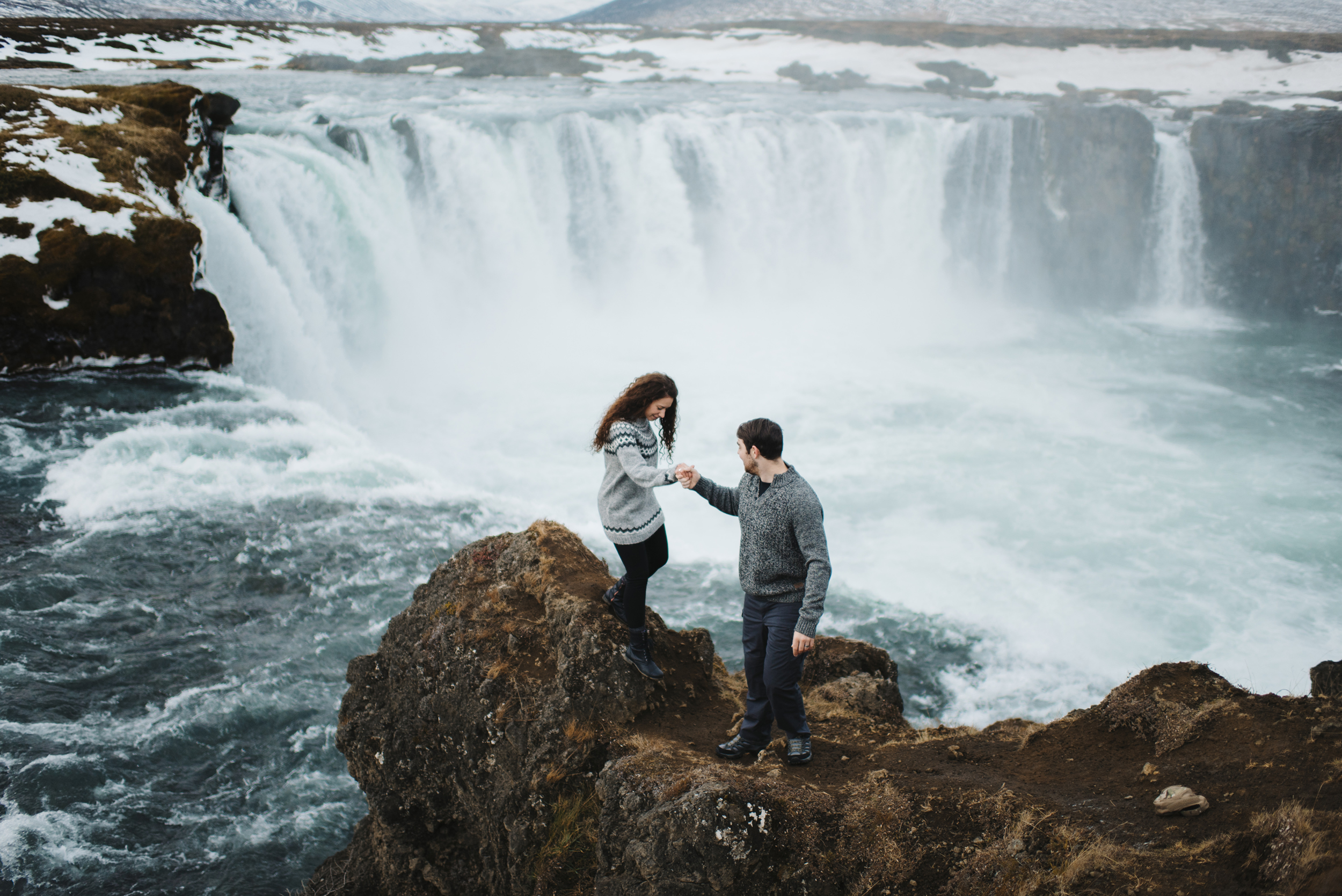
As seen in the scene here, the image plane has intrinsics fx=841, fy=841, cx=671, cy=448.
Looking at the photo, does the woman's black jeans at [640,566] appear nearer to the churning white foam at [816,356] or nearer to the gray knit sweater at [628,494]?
the gray knit sweater at [628,494]

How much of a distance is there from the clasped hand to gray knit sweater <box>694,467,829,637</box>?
23 cm

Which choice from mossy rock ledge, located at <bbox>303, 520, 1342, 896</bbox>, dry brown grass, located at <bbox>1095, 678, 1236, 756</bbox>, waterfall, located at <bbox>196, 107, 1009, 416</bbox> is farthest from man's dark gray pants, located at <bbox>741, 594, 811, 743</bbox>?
waterfall, located at <bbox>196, 107, 1009, 416</bbox>

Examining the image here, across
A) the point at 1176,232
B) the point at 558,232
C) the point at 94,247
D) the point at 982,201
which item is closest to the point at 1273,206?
the point at 1176,232

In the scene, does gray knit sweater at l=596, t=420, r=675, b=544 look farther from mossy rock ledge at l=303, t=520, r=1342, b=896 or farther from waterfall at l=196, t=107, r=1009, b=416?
waterfall at l=196, t=107, r=1009, b=416

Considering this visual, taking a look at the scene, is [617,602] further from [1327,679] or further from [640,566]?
[1327,679]

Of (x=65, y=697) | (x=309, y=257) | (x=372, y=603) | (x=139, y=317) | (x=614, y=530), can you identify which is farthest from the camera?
(x=309, y=257)

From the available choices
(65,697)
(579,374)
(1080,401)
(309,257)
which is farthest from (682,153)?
(65,697)

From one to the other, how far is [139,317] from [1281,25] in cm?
5598

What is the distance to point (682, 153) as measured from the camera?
91.5 ft

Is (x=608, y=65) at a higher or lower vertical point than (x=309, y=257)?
higher

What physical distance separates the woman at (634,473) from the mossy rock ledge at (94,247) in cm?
1307

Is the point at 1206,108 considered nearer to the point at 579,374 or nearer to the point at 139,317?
the point at 579,374

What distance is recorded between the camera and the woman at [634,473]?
15.1 ft

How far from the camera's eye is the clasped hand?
422cm
